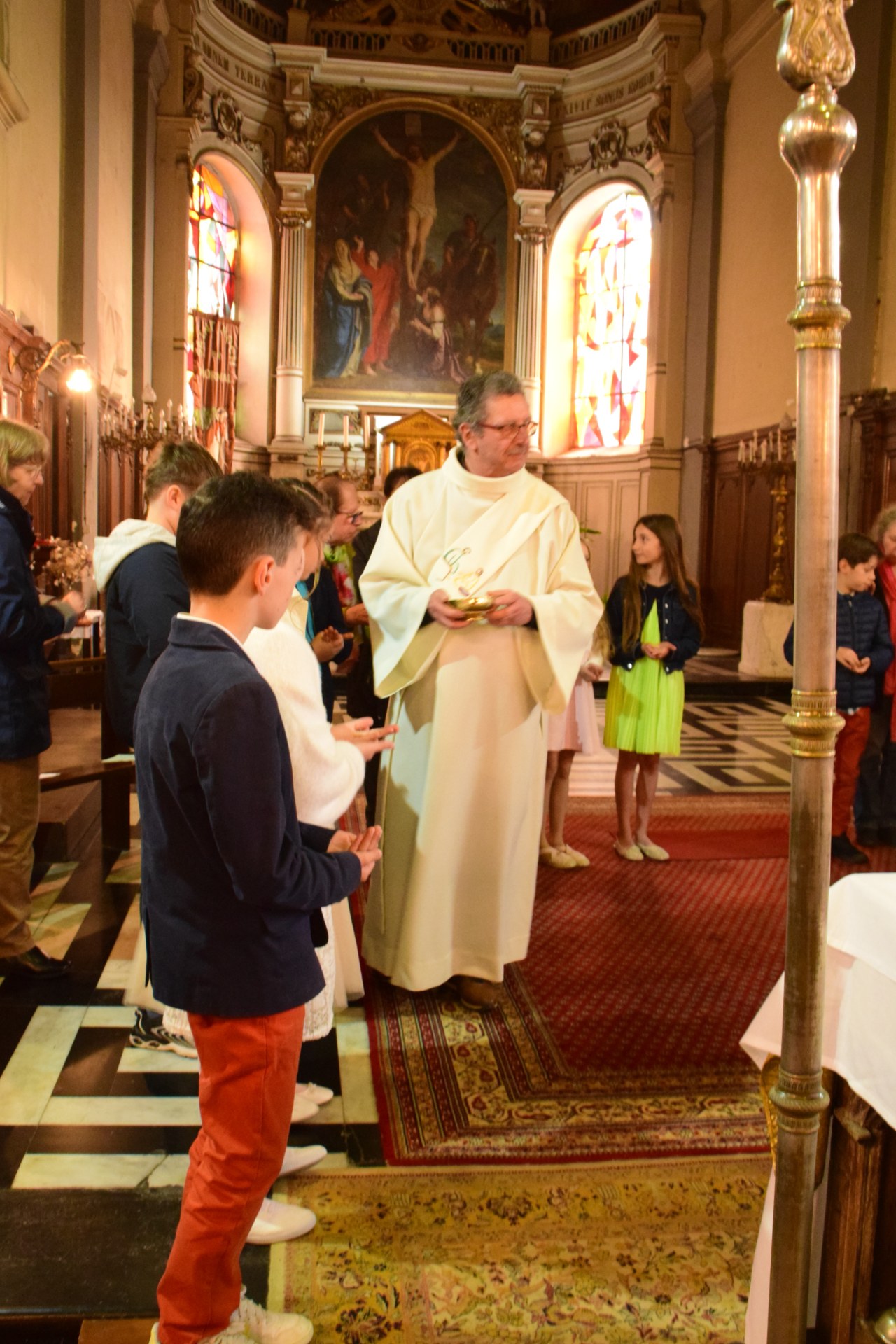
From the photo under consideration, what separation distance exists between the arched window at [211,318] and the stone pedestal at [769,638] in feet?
22.5

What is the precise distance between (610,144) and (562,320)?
2401mm

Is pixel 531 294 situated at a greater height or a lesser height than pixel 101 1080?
greater

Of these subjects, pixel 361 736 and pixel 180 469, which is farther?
pixel 180 469

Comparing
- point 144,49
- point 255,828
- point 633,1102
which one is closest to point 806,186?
point 255,828

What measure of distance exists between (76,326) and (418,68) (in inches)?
354

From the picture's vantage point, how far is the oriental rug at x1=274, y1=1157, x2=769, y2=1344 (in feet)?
6.17

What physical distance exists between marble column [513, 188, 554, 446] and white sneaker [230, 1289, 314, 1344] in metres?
14.3

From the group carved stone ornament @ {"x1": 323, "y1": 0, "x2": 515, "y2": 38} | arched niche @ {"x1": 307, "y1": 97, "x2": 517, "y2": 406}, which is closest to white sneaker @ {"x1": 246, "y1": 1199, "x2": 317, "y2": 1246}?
arched niche @ {"x1": 307, "y1": 97, "x2": 517, "y2": 406}

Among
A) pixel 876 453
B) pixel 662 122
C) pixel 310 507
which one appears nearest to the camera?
pixel 310 507

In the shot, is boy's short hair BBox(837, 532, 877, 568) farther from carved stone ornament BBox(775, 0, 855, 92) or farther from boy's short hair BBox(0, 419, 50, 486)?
carved stone ornament BBox(775, 0, 855, 92)

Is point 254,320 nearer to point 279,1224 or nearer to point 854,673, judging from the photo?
point 854,673

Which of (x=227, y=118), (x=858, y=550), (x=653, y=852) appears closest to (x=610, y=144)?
(x=227, y=118)

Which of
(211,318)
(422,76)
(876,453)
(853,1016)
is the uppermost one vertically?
(422,76)

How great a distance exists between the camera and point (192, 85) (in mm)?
12766
